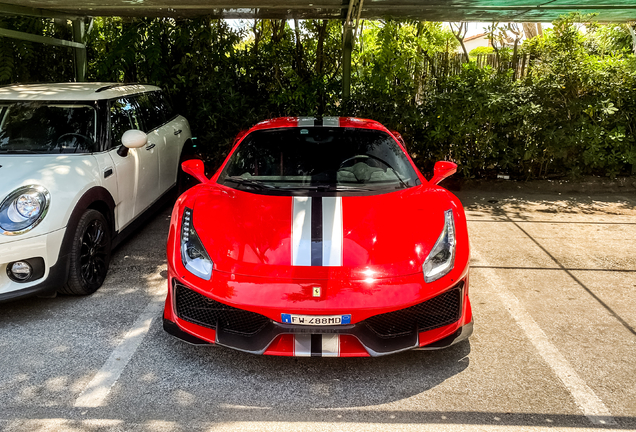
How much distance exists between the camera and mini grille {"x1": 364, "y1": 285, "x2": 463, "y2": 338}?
3.04 m

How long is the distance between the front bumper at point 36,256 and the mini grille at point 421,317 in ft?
7.61

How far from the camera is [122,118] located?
5262mm

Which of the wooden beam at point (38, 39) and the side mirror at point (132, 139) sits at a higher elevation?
the wooden beam at point (38, 39)

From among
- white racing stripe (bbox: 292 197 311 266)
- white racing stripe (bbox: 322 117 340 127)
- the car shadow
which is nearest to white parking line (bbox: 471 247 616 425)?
the car shadow

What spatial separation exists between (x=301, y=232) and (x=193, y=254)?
0.67m

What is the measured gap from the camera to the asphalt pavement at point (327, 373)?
2812 millimetres

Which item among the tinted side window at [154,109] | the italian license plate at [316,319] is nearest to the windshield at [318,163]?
the italian license plate at [316,319]

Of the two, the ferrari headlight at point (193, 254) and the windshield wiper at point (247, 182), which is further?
the windshield wiper at point (247, 182)

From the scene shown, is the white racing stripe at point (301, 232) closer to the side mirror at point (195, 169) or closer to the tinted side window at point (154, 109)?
the side mirror at point (195, 169)

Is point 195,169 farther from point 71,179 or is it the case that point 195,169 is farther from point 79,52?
point 79,52

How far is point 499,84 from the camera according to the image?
7.95m

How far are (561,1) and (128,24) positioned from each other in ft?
21.7

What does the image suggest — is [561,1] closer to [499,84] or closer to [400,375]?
[499,84]

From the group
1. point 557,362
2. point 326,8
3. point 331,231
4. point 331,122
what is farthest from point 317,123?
point 326,8
